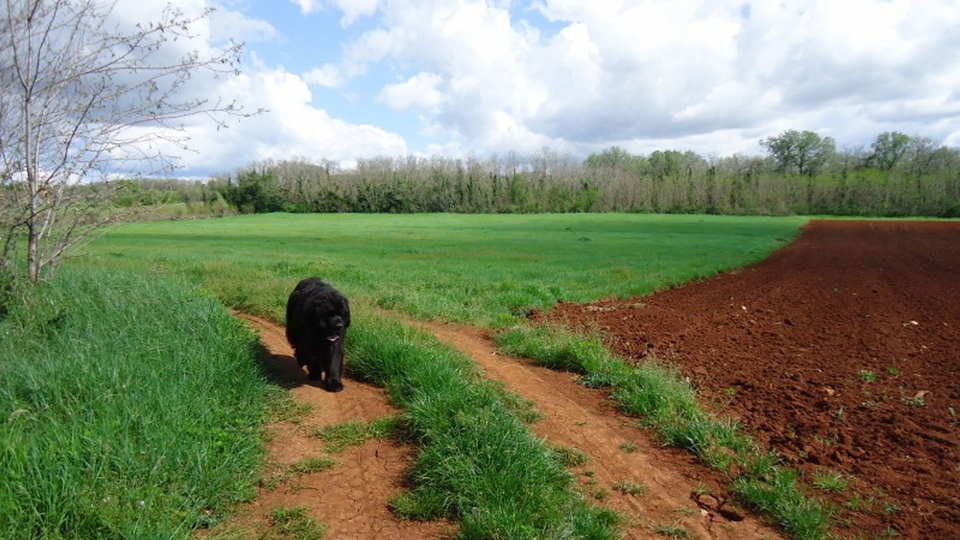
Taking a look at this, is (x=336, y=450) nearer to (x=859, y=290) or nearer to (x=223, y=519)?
(x=223, y=519)

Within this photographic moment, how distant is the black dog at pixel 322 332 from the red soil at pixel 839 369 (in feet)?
15.7

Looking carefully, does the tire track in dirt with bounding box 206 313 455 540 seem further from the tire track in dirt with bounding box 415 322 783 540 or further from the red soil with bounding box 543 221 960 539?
the red soil with bounding box 543 221 960 539

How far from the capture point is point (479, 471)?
460 cm

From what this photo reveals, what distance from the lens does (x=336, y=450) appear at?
530cm

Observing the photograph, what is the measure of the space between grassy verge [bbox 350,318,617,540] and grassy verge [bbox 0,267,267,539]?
146cm

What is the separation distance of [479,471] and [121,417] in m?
2.93

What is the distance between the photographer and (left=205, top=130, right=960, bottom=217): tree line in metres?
87.3

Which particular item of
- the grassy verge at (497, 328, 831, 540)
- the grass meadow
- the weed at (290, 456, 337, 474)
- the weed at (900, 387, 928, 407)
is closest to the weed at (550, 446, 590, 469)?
the grass meadow

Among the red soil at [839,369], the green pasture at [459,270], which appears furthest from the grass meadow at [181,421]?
the green pasture at [459,270]

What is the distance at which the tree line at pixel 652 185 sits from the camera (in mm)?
87312

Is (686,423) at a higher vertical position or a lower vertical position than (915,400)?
higher

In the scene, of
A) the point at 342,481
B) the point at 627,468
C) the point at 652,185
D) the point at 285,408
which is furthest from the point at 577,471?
the point at 652,185

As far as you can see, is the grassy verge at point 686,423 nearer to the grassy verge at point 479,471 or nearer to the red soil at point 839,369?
the red soil at point 839,369

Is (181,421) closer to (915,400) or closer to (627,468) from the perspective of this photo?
(627,468)
